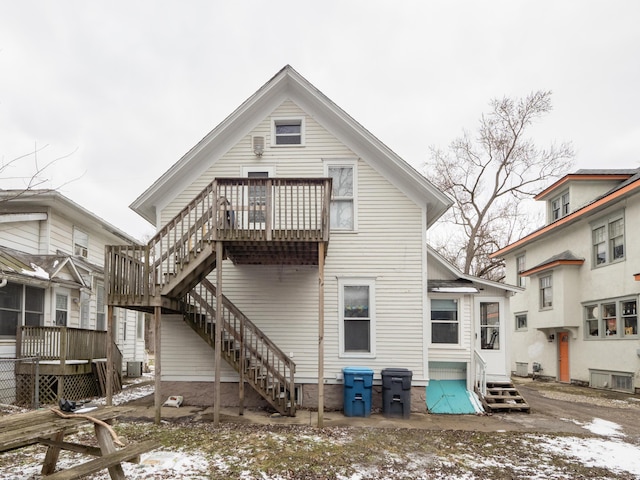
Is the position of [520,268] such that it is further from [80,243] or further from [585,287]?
[80,243]

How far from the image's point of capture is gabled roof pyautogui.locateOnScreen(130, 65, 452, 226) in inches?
448

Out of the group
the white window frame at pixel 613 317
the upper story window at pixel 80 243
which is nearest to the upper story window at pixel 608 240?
the white window frame at pixel 613 317

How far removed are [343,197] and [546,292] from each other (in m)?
12.5

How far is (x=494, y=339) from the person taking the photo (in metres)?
12.6

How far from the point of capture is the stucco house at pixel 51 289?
11.6 metres

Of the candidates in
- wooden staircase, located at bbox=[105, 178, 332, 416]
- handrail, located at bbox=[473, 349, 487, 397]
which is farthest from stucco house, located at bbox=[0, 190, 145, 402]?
handrail, located at bbox=[473, 349, 487, 397]

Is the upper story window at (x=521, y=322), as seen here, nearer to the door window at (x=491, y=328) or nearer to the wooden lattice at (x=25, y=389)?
the door window at (x=491, y=328)

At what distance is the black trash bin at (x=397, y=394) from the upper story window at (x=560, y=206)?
12.8 meters

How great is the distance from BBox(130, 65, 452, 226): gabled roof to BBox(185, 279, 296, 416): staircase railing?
8.77 feet

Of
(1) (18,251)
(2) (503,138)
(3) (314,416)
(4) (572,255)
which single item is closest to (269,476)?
(3) (314,416)

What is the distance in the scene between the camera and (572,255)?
59.5ft

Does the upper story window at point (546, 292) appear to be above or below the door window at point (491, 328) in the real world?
above

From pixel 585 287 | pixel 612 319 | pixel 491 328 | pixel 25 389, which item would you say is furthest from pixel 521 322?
pixel 25 389

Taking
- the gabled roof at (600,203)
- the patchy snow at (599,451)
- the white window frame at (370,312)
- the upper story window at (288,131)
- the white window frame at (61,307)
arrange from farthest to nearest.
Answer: the gabled roof at (600,203), the white window frame at (61,307), the upper story window at (288,131), the white window frame at (370,312), the patchy snow at (599,451)
